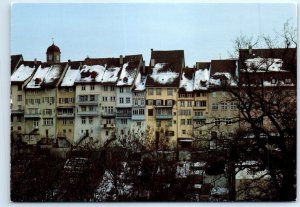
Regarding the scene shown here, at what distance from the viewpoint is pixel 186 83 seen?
1041cm

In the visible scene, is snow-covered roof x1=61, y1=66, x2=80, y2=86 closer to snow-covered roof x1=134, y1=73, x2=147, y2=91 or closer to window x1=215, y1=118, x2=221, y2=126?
snow-covered roof x1=134, y1=73, x2=147, y2=91

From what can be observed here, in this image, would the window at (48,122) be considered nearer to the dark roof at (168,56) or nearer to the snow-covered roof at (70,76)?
the snow-covered roof at (70,76)

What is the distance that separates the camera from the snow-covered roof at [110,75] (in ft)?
34.2

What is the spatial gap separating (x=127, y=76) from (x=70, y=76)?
36 centimetres

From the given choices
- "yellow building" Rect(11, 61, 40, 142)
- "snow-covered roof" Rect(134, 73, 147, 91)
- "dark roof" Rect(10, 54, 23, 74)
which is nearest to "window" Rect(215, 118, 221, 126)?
"snow-covered roof" Rect(134, 73, 147, 91)

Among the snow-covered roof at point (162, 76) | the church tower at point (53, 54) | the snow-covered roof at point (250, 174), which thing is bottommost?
the snow-covered roof at point (250, 174)

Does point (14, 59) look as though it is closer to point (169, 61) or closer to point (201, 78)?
point (169, 61)

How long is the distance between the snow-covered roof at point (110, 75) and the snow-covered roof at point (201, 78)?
1.67 ft

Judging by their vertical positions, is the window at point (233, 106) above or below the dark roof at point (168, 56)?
below

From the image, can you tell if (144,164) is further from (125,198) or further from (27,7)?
(27,7)

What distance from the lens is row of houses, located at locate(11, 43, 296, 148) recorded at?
408 inches

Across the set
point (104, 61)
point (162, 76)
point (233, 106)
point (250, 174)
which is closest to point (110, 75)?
point (104, 61)

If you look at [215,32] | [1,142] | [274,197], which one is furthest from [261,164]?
[1,142]

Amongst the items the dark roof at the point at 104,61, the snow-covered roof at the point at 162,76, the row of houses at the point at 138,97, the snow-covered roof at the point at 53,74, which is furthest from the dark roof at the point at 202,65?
the snow-covered roof at the point at 53,74
